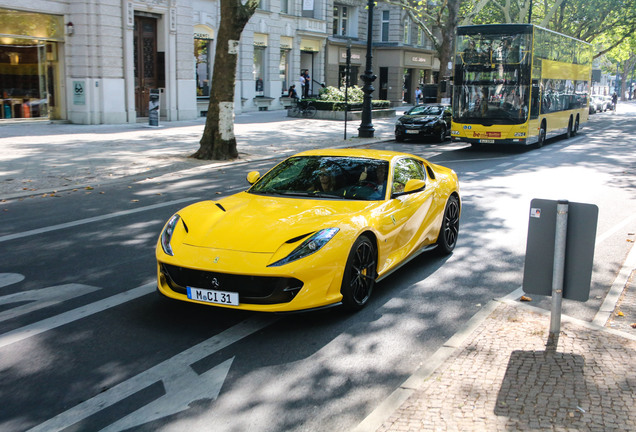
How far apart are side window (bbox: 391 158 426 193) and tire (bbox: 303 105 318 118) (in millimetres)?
25579

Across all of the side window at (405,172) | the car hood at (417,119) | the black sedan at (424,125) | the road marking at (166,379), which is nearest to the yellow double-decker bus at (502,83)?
the black sedan at (424,125)

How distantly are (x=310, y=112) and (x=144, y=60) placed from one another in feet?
28.9

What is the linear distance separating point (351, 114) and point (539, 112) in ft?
37.7

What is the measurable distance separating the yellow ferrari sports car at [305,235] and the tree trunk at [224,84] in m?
10.2

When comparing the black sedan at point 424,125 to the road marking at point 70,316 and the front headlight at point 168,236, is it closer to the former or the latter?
the road marking at point 70,316

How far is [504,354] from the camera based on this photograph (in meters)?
4.79

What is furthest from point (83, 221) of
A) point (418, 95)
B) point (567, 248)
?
Answer: point (418, 95)

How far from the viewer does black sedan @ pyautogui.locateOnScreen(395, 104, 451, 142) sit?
24062 millimetres

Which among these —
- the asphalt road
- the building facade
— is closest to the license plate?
the asphalt road

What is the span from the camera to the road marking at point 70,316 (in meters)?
5.15

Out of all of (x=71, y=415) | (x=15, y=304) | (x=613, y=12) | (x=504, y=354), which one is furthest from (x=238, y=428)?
(x=613, y=12)

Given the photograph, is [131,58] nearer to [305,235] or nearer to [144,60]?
[144,60]

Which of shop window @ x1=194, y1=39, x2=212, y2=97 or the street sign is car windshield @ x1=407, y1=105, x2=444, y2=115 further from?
the street sign

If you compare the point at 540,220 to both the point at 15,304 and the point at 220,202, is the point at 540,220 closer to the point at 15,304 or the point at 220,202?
the point at 220,202
